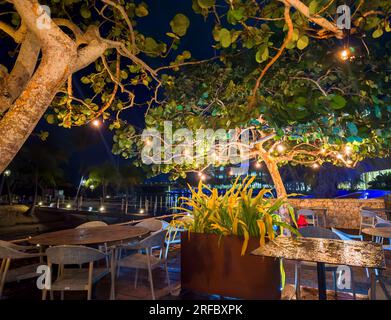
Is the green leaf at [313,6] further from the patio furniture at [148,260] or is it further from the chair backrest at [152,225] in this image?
the chair backrest at [152,225]

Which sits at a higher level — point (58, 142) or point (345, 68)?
point (58, 142)

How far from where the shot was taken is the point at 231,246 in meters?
1.98

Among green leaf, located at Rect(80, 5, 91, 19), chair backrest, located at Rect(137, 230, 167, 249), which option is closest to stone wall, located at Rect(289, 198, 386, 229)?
chair backrest, located at Rect(137, 230, 167, 249)

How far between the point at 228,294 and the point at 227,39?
2013 millimetres

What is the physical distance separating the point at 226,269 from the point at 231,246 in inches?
7.4

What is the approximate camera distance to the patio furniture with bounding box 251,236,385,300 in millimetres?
1274

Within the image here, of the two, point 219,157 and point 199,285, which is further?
point 219,157

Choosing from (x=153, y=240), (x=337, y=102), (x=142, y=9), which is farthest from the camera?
(x=153, y=240)

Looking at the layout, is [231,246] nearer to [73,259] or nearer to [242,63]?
[73,259]

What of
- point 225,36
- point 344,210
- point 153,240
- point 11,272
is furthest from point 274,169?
point 11,272
